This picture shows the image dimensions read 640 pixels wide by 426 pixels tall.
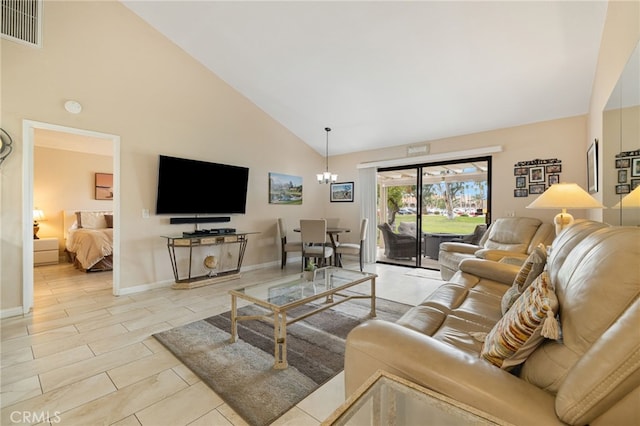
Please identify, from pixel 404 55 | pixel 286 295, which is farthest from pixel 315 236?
pixel 404 55

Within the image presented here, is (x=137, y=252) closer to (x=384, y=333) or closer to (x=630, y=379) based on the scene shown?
(x=384, y=333)

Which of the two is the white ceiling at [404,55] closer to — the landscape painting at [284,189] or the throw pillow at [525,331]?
the landscape painting at [284,189]

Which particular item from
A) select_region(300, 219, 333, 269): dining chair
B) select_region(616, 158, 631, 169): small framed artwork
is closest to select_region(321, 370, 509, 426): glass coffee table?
select_region(616, 158, 631, 169): small framed artwork

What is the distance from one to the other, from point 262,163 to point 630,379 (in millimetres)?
5349

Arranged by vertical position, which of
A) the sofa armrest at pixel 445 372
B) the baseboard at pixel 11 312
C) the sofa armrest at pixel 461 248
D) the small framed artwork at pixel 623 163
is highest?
the small framed artwork at pixel 623 163

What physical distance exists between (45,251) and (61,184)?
1492 millimetres

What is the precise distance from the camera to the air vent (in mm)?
2891

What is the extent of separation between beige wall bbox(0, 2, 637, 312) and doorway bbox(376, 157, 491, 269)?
35cm

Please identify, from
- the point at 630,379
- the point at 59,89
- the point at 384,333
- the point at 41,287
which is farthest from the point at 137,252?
the point at 630,379

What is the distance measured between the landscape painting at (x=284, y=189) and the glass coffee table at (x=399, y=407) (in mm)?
4937

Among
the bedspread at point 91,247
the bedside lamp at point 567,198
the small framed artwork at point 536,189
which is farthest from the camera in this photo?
the bedspread at point 91,247

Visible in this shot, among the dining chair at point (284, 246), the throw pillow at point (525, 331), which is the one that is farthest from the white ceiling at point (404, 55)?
the throw pillow at point (525, 331)

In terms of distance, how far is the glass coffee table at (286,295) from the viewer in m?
2.02

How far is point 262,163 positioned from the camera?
5.48 m
